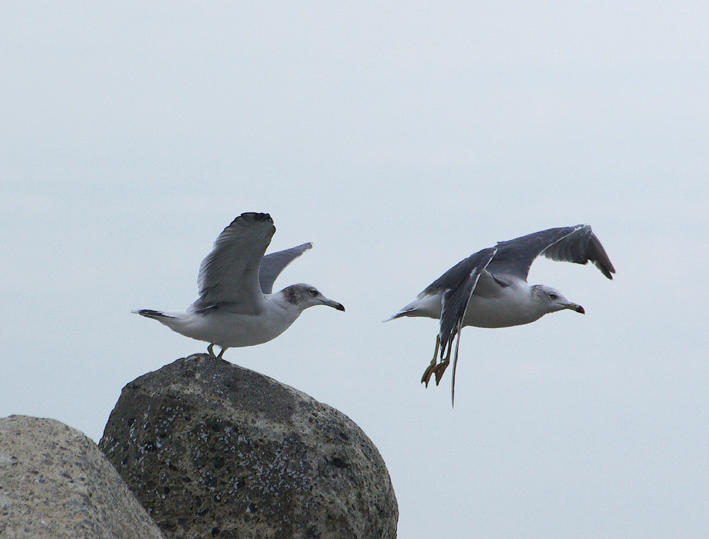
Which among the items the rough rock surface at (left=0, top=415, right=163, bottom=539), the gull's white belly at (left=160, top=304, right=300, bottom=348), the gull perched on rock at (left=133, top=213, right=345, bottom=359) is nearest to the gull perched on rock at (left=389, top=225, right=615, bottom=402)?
the gull perched on rock at (left=133, top=213, right=345, bottom=359)

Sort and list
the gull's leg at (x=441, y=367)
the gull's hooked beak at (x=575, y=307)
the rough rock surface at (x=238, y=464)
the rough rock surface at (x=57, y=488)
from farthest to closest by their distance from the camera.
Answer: the gull's hooked beak at (x=575, y=307) < the gull's leg at (x=441, y=367) < the rough rock surface at (x=238, y=464) < the rough rock surface at (x=57, y=488)

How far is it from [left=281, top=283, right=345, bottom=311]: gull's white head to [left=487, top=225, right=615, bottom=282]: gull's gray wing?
2112mm

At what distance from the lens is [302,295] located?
9.05 m

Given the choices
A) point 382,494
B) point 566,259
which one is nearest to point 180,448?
point 382,494

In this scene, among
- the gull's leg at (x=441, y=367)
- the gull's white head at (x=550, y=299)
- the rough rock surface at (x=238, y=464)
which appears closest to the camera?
the rough rock surface at (x=238, y=464)

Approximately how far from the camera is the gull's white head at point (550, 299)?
997 centimetres

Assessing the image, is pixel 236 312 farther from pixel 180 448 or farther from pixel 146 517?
pixel 146 517

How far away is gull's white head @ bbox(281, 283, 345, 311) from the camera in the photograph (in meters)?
9.00

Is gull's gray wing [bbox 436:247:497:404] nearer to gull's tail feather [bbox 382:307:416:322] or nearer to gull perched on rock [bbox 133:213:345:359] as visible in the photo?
gull's tail feather [bbox 382:307:416:322]

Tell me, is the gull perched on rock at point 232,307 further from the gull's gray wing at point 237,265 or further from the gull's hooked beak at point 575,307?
the gull's hooked beak at point 575,307

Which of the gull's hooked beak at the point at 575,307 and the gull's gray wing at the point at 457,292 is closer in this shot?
the gull's gray wing at the point at 457,292

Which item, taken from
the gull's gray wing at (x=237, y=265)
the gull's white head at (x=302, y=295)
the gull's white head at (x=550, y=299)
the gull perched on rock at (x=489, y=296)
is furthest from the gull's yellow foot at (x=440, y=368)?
the gull's gray wing at (x=237, y=265)

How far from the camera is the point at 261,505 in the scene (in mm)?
6613

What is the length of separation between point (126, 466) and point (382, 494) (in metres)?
1.94
